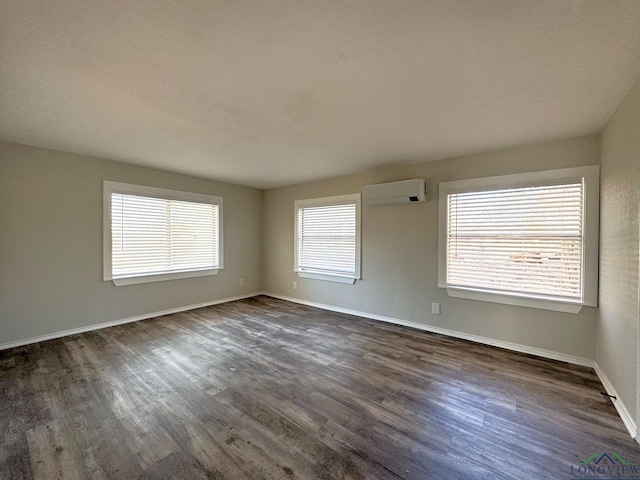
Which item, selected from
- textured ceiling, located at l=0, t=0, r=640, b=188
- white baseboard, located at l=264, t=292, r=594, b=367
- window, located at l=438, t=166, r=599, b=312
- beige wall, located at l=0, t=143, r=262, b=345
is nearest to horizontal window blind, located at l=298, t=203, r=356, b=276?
white baseboard, located at l=264, t=292, r=594, b=367

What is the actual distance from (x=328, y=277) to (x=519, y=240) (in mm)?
2786

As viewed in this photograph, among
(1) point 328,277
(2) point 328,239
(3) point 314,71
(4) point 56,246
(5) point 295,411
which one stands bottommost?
(5) point 295,411

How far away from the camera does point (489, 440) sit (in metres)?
1.66

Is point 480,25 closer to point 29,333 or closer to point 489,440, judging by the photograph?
point 489,440

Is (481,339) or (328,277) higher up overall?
(328,277)

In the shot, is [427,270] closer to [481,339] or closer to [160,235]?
[481,339]

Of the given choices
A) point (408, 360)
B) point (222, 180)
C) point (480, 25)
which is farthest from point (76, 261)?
point (480, 25)

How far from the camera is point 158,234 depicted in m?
4.18

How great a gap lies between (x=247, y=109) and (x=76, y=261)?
3136 millimetres

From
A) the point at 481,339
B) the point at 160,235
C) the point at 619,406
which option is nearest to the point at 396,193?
the point at 481,339

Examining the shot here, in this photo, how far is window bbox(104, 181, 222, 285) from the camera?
12.1ft

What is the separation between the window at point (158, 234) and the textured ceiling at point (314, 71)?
1108mm

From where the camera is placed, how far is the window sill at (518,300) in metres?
2.68

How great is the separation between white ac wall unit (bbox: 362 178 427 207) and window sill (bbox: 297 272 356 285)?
1.30m
